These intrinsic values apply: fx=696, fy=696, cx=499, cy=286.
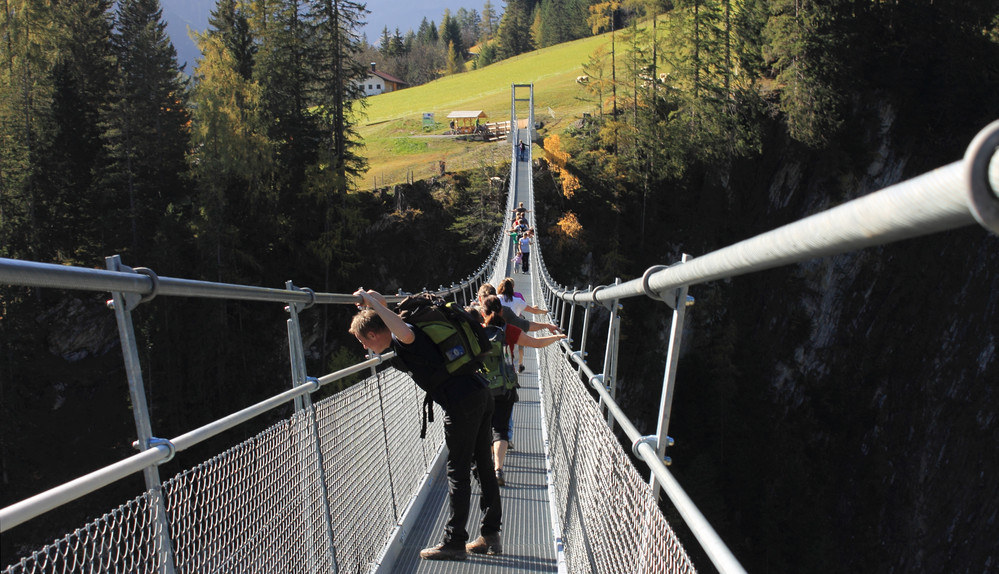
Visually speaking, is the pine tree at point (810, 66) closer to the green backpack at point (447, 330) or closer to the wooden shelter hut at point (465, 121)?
the wooden shelter hut at point (465, 121)

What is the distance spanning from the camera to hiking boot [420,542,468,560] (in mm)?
2895

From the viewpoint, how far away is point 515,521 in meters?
3.65

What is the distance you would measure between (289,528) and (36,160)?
20.5 meters

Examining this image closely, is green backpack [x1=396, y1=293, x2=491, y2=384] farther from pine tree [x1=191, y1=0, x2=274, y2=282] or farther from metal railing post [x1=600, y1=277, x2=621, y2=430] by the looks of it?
pine tree [x1=191, y1=0, x2=274, y2=282]

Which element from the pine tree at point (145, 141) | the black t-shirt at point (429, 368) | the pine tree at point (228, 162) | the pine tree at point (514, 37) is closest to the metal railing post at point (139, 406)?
the black t-shirt at point (429, 368)

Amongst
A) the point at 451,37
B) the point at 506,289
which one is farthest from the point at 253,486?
the point at 451,37

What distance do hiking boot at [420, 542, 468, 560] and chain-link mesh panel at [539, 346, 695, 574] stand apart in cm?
45

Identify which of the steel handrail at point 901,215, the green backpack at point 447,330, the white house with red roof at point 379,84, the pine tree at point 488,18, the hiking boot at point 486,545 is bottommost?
the hiking boot at point 486,545

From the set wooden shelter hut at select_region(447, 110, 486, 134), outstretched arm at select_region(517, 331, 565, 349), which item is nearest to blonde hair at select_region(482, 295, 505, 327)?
outstretched arm at select_region(517, 331, 565, 349)

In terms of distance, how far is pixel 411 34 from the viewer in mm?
82000

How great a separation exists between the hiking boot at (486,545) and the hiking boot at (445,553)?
0.05 m

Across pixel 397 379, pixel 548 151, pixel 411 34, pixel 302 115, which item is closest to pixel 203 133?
pixel 302 115

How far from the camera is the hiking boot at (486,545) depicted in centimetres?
294

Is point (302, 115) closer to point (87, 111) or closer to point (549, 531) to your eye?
point (87, 111)
